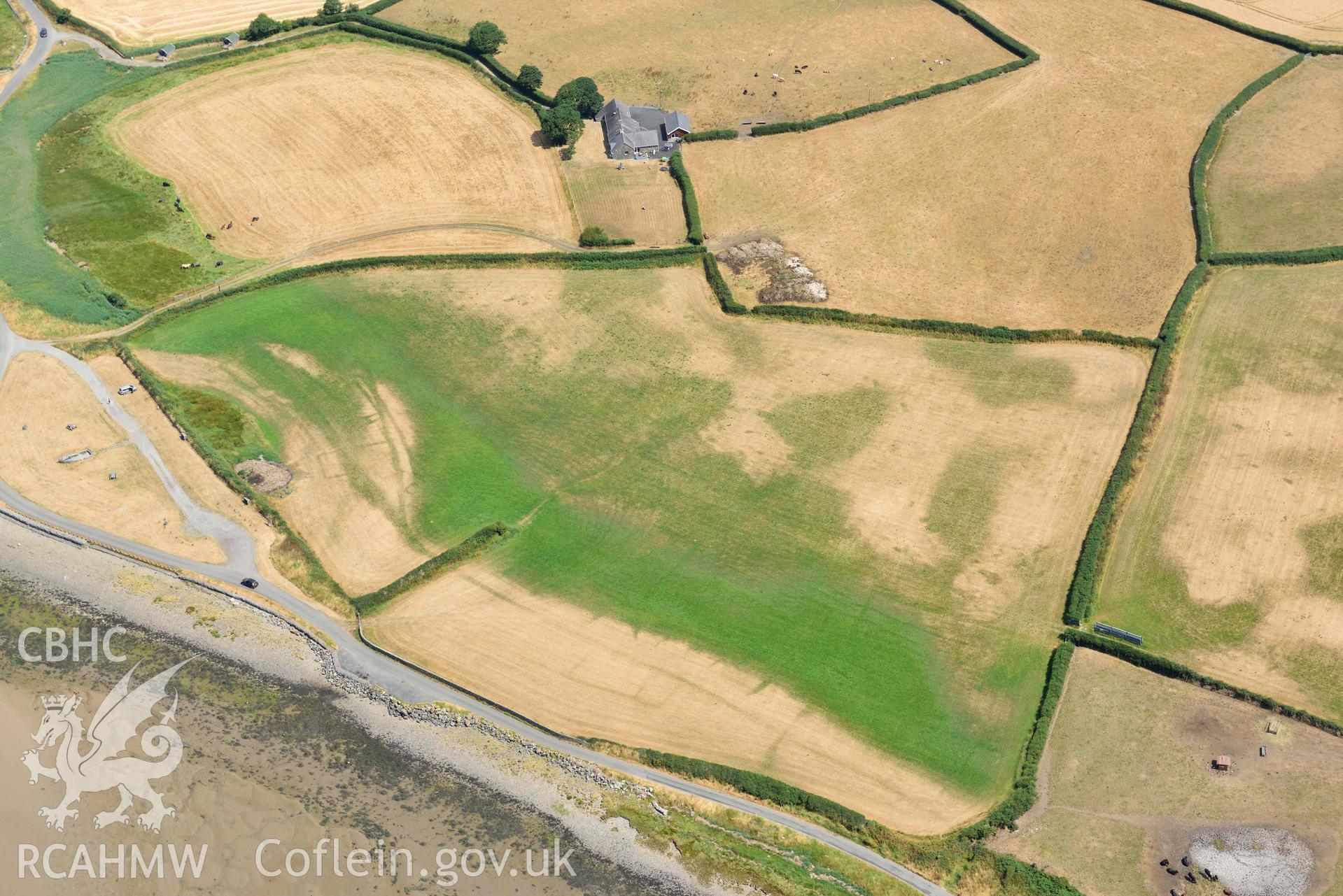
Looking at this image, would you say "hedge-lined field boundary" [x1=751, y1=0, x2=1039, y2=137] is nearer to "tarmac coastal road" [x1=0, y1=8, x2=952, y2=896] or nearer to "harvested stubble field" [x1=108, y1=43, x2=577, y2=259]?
"harvested stubble field" [x1=108, y1=43, x2=577, y2=259]

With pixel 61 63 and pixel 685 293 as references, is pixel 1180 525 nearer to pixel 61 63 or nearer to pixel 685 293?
pixel 685 293

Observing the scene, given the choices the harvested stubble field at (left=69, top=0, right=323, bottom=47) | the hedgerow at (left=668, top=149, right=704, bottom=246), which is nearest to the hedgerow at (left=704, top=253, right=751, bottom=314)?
the hedgerow at (left=668, top=149, right=704, bottom=246)

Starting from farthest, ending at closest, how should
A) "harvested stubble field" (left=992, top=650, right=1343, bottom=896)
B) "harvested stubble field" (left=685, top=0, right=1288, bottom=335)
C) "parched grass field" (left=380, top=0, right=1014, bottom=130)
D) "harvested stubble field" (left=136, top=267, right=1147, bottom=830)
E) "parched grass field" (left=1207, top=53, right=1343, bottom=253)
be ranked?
"parched grass field" (left=380, top=0, right=1014, bottom=130) < "parched grass field" (left=1207, top=53, right=1343, bottom=253) < "harvested stubble field" (left=685, top=0, right=1288, bottom=335) < "harvested stubble field" (left=136, top=267, right=1147, bottom=830) < "harvested stubble field" (left=992, top=650, right=1343, bottom=896)

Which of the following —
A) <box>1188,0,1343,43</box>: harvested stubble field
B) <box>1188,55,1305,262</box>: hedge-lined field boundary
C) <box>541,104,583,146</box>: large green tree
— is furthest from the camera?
<box>1188,0,1343,43</box>: harvested stubble field

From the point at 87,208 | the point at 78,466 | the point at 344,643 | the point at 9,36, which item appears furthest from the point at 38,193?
the point at 344,643

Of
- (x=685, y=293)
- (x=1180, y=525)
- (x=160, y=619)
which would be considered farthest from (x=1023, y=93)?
(x=160, y=619)

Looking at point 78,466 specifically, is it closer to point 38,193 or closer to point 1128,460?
point 38,193
